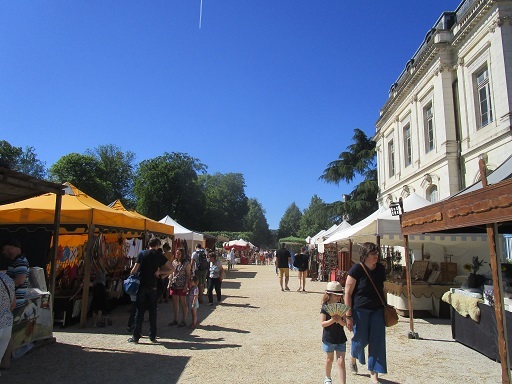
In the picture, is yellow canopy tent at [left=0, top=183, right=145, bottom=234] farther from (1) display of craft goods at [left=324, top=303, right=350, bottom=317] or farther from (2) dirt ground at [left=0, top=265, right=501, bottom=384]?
(1) display of craft goods at [left=324, top=303, right=350, bottom=317]

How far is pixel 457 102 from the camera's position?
15.8 metres

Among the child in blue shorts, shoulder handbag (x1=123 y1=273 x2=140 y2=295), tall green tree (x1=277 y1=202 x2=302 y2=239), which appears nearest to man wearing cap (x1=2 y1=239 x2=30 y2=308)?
shoulder handbag (x1=123 y1=273 x2=140 y2=295)

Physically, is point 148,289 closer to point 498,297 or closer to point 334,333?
point 334,333

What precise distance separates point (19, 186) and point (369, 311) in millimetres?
5036

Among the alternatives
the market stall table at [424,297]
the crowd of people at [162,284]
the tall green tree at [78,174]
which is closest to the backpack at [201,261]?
the crowd of people at [162,284]

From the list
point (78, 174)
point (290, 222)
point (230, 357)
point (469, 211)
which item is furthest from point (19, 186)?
point (290, 222)

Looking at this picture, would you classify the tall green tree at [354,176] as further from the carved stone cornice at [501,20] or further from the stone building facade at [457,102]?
the carved stone cornice at [501,20]

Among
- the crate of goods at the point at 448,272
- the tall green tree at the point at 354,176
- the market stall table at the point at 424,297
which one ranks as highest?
the tall green tree at the point at 354,176

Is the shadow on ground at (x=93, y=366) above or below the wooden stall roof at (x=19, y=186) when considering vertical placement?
below

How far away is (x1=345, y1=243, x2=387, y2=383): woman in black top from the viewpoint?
4.32 meters

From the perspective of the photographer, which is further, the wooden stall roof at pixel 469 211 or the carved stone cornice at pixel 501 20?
the carved stone cornice at pixel 501 20

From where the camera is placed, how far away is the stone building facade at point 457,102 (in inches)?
494

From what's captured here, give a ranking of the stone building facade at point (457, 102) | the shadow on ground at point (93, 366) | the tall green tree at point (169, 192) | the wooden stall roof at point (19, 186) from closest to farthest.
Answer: the shadow on ground at point (93, 366)
the wooden stall roof at point (19, 186)
the stone building facade at point (457, 102)
the tall green tree at point (169, 192)

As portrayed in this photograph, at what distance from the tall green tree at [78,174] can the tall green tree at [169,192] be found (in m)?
5.76
